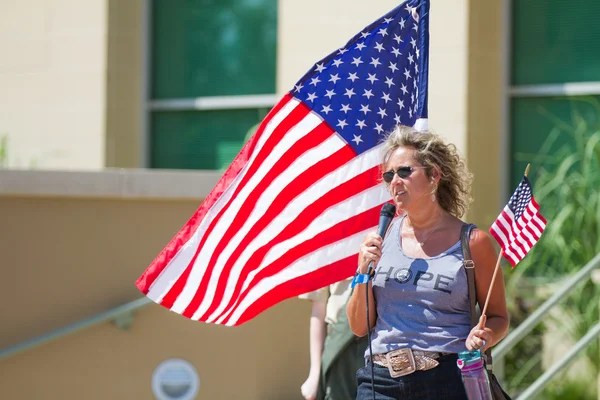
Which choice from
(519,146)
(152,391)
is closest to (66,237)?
(152,391)

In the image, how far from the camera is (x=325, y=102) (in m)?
4.34

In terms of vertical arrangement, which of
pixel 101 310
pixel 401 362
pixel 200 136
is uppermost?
pixel 200 136

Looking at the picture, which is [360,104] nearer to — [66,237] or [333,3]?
[66,237]

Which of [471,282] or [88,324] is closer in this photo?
[471,282]

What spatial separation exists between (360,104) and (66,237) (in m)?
2.30

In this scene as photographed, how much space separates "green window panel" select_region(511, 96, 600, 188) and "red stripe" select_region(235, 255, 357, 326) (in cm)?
337

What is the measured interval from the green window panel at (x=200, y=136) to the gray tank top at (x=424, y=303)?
4.92 metres

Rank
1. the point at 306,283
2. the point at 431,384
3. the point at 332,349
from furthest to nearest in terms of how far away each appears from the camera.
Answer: the point at 332,349 → the point at 306,283 → the point at 431,384

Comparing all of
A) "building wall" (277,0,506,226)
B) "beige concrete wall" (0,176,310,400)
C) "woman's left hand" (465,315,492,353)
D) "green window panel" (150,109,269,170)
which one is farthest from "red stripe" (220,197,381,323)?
"green window panel" (150,109,269,170)

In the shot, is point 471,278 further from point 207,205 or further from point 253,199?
point 207,205

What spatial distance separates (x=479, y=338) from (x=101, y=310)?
3.12 m

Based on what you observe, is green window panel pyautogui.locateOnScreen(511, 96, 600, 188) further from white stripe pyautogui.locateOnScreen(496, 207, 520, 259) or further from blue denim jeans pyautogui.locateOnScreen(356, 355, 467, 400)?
blue denim jeans pyautogui.locateOnScreen(356, 355, 467, 400)

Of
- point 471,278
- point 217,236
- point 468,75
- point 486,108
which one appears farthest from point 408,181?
point 486,108

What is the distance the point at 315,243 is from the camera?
434 cm
